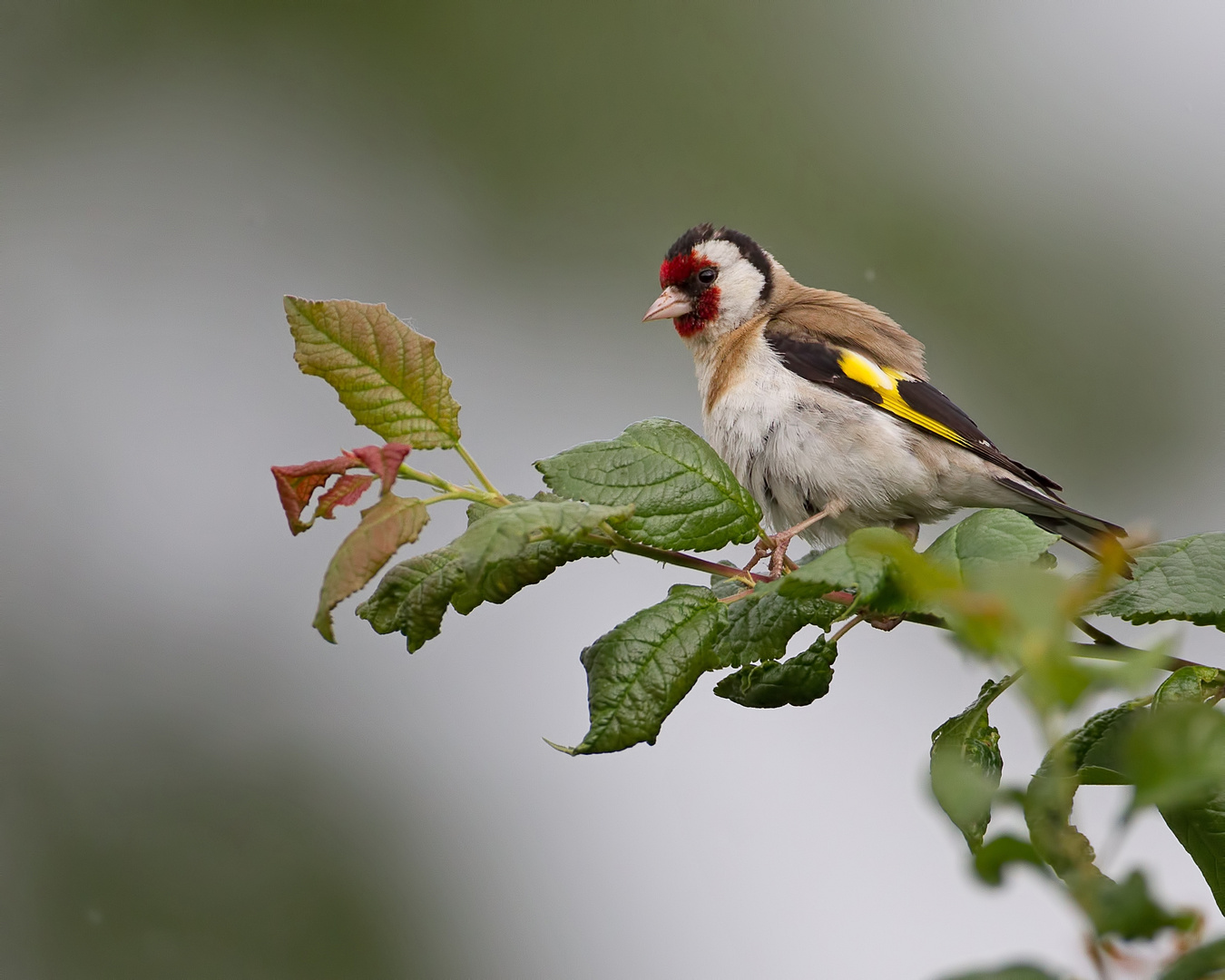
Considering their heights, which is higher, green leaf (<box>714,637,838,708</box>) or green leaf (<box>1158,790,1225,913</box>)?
green leaf (<box>714,637,838,708</box>)

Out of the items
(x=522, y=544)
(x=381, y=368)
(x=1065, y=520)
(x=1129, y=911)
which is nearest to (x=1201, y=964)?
(x=1129, y=911)

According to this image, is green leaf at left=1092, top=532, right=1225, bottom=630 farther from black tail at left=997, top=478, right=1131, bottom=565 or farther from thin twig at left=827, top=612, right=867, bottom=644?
black tail at left=997, top=478, right=1131, bottom=565

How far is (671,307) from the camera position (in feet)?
10.9

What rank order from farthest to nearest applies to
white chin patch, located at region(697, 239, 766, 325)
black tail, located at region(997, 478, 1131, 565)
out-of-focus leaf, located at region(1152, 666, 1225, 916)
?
white chin patch, located at region(697, 239, 766, 325), black tail, located at region(997, 478, 1131, 565), out-of-focus leaf, located at region(1152, 666, 1225, 916)

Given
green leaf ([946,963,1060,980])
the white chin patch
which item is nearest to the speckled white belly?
the white chin patch

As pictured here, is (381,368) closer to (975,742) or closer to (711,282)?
(975,742)

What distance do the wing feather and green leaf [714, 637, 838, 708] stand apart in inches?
55.5

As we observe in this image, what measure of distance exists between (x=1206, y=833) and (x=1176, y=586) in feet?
0.76

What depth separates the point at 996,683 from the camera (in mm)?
1162

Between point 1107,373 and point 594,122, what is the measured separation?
2.99 metres

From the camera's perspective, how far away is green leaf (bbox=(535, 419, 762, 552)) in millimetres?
1121

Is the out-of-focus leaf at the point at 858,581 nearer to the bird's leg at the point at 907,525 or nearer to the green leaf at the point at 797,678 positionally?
the green leaf at the point at 797,678

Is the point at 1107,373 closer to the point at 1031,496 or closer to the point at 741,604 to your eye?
the point at 1031,496

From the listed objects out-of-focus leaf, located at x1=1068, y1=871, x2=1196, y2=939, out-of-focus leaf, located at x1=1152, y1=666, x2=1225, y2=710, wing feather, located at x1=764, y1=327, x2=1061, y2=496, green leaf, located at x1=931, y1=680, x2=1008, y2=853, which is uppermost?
wing feather, located at x1=764, y1=327, x2=1061, y2=496
